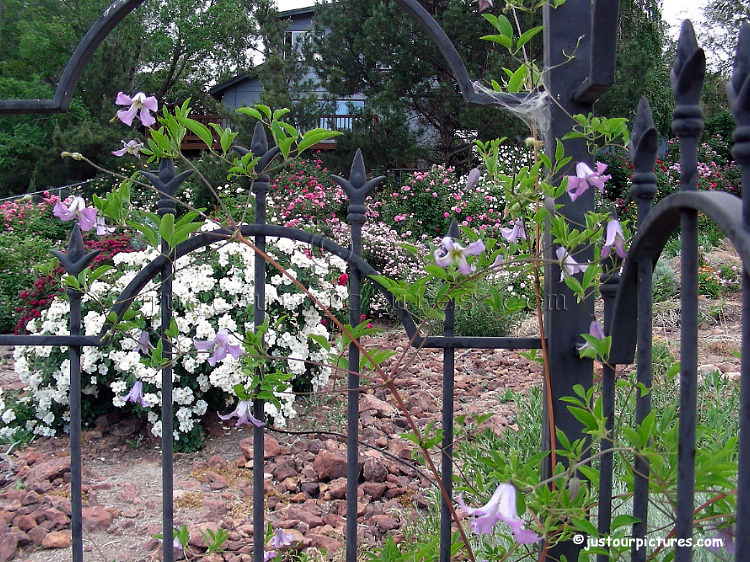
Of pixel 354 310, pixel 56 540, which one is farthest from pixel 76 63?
pixel 56 540

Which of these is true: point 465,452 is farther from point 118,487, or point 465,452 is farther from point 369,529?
point 118,487

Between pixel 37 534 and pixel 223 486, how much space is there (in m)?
0.69

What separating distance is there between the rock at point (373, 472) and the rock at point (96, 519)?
0.96 m

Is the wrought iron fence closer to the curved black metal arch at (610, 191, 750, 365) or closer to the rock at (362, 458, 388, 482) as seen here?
the curved black metal arch at (610, 191, 750, 365)

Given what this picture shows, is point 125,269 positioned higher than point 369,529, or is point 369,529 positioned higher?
point 125,269

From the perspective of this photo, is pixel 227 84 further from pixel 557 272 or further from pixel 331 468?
pixel 557 272

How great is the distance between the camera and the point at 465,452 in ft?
7.85

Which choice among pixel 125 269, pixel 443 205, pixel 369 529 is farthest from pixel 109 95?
pixel 369 529

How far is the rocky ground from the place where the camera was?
6.68 ft

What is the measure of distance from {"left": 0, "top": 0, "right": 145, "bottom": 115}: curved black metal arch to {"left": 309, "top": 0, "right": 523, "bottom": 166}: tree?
8.57 m

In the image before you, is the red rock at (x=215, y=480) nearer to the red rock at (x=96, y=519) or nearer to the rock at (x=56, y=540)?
the red rock at (x=96, y=519)

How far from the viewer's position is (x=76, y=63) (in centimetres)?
122

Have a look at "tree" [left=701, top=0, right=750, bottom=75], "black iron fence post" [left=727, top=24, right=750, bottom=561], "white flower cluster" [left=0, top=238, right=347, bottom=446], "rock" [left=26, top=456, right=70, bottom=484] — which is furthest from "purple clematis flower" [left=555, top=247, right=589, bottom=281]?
"tree" [left=701, top=0, right=750, bottom=75]

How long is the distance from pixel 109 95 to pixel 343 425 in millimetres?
14791
